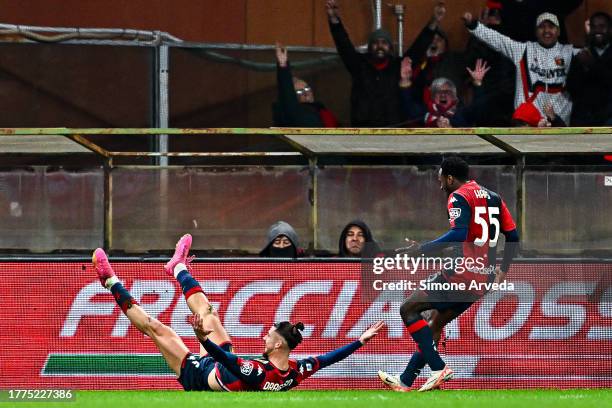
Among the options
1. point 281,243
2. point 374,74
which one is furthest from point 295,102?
point 281,243

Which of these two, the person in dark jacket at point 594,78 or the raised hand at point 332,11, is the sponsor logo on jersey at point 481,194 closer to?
the person in dark jacket at point 594,78

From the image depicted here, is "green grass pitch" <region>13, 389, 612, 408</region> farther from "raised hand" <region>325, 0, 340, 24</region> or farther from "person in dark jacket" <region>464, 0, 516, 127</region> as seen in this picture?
"raised hand" <region>325, 0, 340, 24</region>

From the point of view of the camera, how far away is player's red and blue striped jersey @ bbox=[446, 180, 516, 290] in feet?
40.2

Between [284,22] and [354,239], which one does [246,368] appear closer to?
[354,239]

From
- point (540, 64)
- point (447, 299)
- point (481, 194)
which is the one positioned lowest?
point (447, 299)

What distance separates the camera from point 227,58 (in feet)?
60.2

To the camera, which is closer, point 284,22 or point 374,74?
point 374,74

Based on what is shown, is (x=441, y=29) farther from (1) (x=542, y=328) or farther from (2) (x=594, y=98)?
(1) (x=542, y=328)

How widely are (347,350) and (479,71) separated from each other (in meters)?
5.81

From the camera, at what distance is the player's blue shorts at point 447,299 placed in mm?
12805

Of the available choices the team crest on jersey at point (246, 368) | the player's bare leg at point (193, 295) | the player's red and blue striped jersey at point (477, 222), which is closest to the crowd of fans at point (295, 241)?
the player's bare leg at point (193, 295)

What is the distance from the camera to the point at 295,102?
56.6 feet

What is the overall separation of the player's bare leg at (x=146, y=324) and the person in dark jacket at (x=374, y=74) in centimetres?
531

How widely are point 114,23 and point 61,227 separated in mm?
4531
